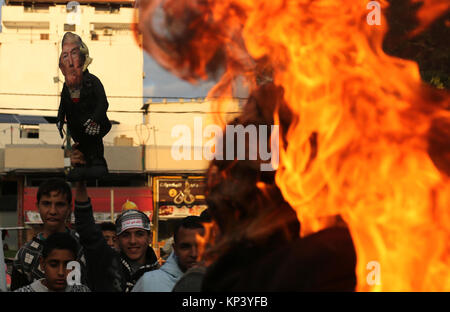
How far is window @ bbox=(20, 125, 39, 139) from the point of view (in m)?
32.3

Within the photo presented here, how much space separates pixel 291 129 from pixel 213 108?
0.60 m

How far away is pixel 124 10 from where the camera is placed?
141 ft

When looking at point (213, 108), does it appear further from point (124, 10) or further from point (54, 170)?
point (124, 10)

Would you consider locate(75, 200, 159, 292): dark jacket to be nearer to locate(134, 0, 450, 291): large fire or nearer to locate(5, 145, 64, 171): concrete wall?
locate(134, 0, 450, 291): large fire

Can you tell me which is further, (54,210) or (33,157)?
(33,157)

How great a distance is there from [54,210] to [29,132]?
29245mm

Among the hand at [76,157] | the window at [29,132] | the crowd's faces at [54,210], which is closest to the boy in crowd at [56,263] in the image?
the crowd's faces at [54,210]

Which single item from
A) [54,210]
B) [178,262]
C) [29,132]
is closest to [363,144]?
[178,262]

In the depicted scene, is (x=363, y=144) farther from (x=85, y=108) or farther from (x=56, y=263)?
(x=56, y=263)

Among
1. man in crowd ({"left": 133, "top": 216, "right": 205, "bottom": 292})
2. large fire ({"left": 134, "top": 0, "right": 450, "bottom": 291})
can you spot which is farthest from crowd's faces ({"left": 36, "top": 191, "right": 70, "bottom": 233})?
large fire ({"left": 134, "top": 0, "right": 450, "bottom": 291})

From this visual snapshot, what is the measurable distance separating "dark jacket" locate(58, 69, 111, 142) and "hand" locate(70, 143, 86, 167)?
59 mm

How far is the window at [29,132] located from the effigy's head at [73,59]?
29.3 meters

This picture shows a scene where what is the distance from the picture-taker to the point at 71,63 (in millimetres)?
4133
